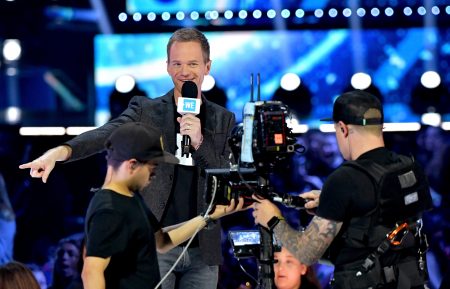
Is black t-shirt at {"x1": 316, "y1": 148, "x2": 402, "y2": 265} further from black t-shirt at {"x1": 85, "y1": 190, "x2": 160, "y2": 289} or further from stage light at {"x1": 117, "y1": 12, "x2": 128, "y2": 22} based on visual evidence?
stage light at {"x1": 117, "y1": 12, "x2": 128, "y2": 22}

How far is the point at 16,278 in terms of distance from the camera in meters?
4.77

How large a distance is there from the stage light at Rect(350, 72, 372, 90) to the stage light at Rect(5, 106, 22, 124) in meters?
2.71

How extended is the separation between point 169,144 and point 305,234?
0.84 m

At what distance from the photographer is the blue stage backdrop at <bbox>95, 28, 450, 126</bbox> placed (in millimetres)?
8141


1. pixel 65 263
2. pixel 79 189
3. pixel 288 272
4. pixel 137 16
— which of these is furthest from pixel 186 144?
pixel 79 189

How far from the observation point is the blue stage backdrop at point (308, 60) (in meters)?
8.14

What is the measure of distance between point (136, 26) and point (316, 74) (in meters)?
1.54

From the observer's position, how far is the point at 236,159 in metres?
4.26

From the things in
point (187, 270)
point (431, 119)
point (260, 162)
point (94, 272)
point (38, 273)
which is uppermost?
point (431, 119)

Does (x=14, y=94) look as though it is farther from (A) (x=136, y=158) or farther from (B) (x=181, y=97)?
(A) (x=136, y=158)

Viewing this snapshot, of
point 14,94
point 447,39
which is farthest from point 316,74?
point 14,94

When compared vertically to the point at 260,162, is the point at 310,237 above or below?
below

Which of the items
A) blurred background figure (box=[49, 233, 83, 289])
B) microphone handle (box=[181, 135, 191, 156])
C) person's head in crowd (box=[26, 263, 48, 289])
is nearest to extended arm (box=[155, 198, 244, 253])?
microphone handle (box=[181, 135, 191, 156])

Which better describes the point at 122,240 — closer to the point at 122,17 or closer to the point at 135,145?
the point at 135,145
